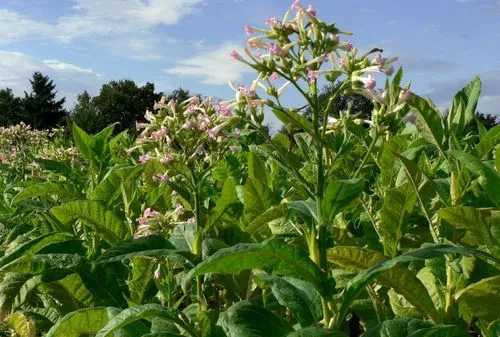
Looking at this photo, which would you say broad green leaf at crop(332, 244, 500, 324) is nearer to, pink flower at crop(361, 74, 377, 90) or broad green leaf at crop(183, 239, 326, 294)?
broad green leaf at crop(183, 239, 326, 294)

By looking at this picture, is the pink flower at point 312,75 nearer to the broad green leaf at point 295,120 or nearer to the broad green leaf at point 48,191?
the broad green leaf at point 295,120

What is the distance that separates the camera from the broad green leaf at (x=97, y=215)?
3156 millimetres

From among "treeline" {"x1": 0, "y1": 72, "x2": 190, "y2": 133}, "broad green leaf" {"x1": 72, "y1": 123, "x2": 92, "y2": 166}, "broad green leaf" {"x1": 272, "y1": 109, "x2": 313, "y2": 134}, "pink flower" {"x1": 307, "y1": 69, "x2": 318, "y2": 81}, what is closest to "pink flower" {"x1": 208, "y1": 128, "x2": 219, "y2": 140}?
"broad green leaf" {"x1": 272, "y1": 109, "x2": 313, "y2": 134}

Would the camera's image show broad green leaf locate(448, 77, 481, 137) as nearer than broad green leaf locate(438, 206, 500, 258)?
No

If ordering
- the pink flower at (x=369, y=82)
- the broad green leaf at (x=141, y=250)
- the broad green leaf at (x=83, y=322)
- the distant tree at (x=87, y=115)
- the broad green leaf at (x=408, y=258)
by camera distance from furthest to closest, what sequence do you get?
the distant tree at (x=87, y=115)
the broad green leaf at (x=83, y=322)
the pink flower at (x=369, y=82)
the broad green leaf at (x=141, y=250)
the broad green leaf at (x=408, y=258)

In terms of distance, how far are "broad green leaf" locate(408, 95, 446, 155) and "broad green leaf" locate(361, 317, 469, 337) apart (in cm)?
106

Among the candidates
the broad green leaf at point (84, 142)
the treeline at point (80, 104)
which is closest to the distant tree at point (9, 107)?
the treeline at point (80, 104)

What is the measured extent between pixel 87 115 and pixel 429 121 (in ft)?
272

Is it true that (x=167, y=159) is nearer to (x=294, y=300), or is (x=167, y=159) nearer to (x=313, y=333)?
(x=294, y=300)

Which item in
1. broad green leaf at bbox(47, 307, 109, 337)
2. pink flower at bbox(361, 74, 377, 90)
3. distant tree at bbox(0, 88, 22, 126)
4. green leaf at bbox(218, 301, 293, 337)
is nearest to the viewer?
green leaf at bbox(218, 301, 293, 337)

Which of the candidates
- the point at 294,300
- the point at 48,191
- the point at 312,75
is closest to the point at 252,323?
the point at 294,300

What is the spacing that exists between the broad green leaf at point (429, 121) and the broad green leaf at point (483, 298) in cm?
82

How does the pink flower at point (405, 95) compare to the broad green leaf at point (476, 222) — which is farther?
the pink flower at point (405, 95)

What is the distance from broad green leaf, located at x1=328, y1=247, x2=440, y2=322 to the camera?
7.43ft
